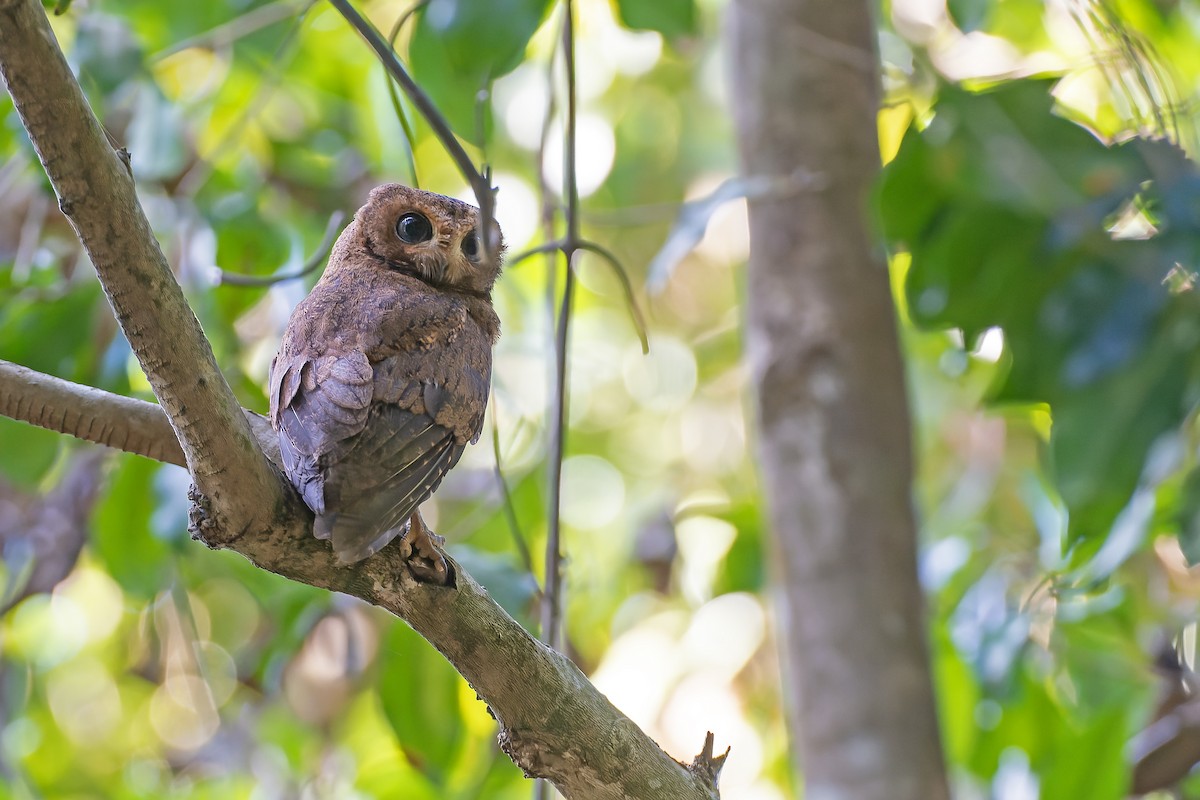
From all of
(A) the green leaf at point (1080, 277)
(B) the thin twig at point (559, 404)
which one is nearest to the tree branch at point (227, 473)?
(B) the thin twig at point (559, 404)

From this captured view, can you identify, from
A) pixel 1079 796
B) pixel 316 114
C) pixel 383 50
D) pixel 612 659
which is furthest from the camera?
pixel 612 659

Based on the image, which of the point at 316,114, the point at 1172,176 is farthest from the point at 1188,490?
the point at 316,114

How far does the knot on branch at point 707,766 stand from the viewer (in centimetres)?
188

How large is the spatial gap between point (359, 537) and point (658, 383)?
514cm

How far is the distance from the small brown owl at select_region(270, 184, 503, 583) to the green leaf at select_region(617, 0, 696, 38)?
0.64 metres

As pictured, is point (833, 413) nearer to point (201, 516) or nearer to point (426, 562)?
point (426, 562)

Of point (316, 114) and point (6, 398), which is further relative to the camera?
point (316, 114)

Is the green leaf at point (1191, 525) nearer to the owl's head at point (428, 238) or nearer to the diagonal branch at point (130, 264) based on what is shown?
Result: the owl's head at point (428, 238)

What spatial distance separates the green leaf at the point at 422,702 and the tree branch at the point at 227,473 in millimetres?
919

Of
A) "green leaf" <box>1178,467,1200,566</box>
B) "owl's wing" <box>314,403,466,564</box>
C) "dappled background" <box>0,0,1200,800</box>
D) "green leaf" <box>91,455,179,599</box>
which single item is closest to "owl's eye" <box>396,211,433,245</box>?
"dappled background" <box>0,0,1200,800</box>

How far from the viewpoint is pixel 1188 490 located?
2.03 m

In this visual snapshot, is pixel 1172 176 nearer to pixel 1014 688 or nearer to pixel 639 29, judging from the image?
pixel 639 29

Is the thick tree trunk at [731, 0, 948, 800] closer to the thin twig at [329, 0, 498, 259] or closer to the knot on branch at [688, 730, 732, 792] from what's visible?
the knot on branch at [688, 730, 732, 792]

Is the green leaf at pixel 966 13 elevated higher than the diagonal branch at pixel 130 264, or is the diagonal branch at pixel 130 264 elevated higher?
the diagonal branch at pixel 130 264
